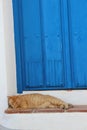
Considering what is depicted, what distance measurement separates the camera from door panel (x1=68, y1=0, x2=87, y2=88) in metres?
3.20

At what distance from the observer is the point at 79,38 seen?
321 cm

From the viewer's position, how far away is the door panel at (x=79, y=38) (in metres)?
3.20

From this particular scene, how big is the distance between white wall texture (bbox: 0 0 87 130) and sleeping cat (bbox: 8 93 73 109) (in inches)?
3.6

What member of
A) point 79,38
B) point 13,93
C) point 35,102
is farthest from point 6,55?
point 79,38

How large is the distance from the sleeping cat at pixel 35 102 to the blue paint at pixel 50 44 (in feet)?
0.58

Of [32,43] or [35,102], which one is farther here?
[32,43]

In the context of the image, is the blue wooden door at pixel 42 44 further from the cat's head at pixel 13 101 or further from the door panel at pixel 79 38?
the cat's head at pixel 13 101

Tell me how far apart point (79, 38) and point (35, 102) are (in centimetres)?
79

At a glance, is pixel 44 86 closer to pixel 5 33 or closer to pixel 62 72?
pixel 62 72

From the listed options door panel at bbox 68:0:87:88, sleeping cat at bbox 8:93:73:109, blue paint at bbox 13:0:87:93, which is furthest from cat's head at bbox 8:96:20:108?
door panel at bbox 68:0:87:88

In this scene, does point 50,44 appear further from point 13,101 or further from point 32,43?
point 13,101

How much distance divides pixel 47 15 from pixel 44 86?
2.47 ft

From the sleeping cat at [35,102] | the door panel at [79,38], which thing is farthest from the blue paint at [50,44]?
the sleeping cat at [35,102]

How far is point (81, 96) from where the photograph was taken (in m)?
3.18
